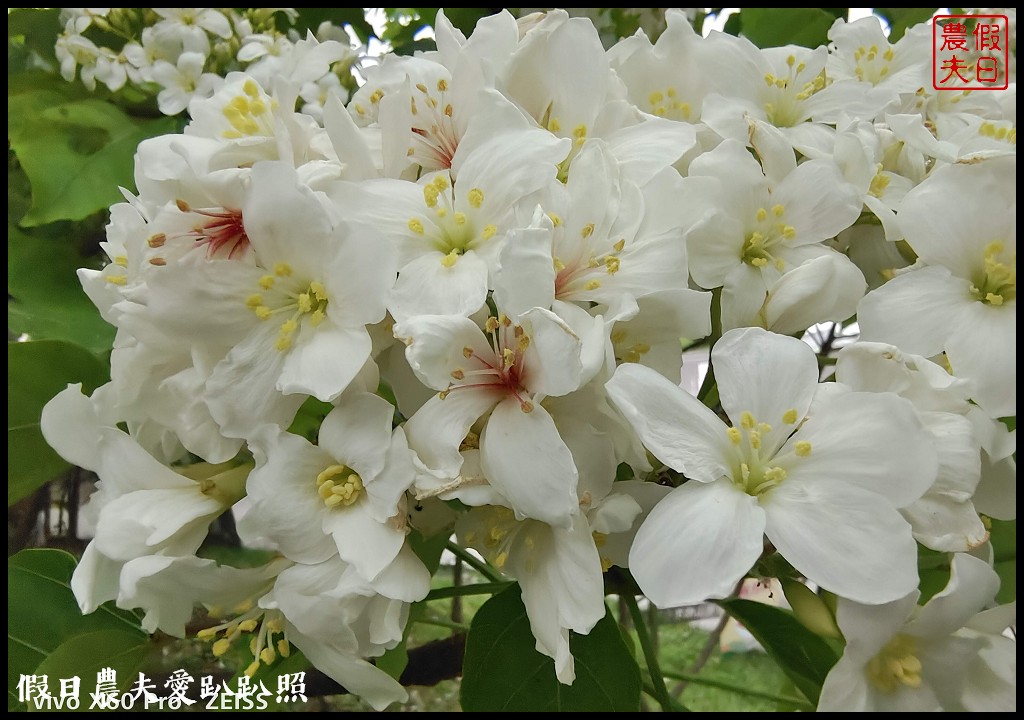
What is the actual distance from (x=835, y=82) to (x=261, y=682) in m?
0.55

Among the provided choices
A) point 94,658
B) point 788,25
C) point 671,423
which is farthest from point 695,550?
point 788,25

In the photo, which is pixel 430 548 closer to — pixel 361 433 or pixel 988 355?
pixel 361 433

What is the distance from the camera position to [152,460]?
1.22ft

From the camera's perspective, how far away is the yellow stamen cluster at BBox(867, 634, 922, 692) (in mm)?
333

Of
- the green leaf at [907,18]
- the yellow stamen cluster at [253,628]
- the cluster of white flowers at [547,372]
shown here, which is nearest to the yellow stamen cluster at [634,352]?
the cluster of white flowers at [547,372]

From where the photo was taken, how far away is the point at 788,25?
725mm

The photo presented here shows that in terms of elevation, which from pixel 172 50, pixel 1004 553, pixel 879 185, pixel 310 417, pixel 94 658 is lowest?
pixel 1004 553

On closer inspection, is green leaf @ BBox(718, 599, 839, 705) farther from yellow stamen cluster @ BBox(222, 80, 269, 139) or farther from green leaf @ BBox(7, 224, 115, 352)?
green leaf @ BBox(7, 224, 115, 352)

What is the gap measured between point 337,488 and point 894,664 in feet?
0.91

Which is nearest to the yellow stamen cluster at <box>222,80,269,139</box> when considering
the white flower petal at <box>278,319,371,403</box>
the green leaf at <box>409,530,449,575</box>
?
the white flower petal at <box>278,319,371,403</box>

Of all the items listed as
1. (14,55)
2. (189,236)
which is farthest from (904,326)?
(14,55)

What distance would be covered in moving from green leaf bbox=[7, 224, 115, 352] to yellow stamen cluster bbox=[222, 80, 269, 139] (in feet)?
0.99

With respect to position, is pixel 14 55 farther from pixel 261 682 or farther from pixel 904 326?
pixel 904 326

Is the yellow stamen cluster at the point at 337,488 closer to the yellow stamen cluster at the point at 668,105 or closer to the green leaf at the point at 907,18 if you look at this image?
the yellow stamen cluster at the point at 668,105
